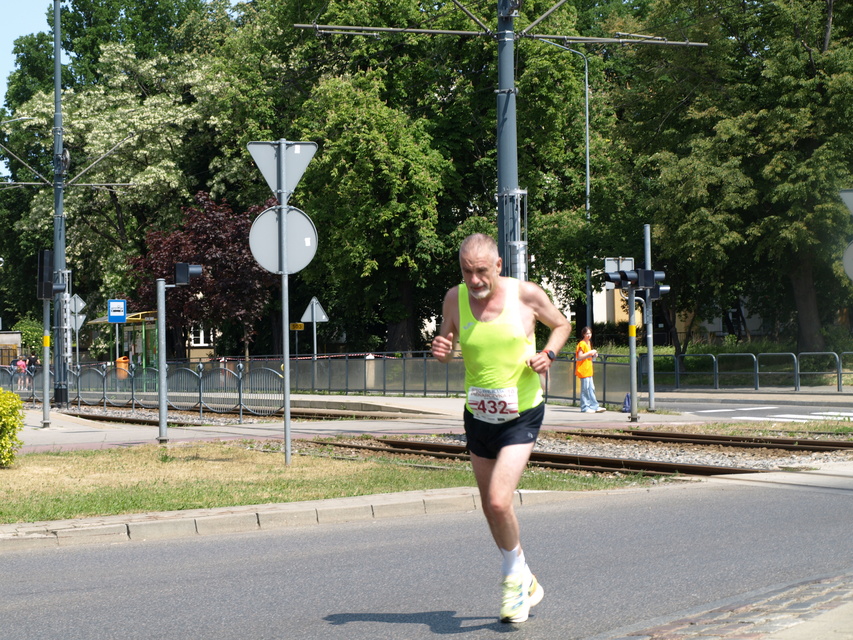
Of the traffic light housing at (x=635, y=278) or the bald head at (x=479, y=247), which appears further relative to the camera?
the traffic light housing at (x=635, y=278)

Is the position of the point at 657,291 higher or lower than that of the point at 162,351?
higher

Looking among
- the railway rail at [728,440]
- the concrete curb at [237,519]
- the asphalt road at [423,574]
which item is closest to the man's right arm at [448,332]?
the asphalt road at [423,574]

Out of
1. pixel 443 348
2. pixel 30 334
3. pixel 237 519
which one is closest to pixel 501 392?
pixel 443 348

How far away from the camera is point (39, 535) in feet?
27.0

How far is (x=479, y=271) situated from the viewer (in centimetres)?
545

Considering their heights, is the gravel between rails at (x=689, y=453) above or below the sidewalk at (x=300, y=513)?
below

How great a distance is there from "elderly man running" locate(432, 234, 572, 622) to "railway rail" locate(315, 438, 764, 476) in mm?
7288

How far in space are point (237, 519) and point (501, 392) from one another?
414 centimetres

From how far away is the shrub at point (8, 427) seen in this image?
12.7m

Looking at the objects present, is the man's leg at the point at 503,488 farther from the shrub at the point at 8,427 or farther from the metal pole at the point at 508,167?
the metal pole at the point at 508,167

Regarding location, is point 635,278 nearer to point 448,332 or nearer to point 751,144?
point 751,144

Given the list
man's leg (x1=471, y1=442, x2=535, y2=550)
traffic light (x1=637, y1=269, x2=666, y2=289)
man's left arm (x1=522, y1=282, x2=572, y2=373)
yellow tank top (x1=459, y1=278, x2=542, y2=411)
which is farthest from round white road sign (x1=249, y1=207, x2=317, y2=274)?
traffic light (x1=637, y1=269, x2=666, y2=289)

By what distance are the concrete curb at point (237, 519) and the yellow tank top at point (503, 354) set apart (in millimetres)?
3926

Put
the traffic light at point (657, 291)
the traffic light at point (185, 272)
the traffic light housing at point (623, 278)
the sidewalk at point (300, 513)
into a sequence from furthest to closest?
the traffic light at point (657, 291) < the traffic light housing at point (623, 278) < the traffic light at point (185, 272) < the sidewalk at point (300, 513)
